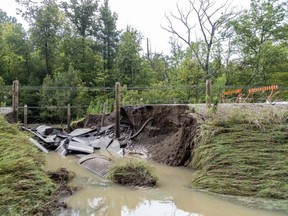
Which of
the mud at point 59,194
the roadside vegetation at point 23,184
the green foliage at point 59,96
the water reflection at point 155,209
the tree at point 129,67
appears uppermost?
the tree at point 129,67

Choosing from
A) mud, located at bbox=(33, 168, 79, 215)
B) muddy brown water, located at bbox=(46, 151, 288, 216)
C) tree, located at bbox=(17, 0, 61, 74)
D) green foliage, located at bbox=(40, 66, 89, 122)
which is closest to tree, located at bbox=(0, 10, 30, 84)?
tree, located at bbox=(17, 0, 61, 74)

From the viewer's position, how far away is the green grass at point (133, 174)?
202 inches

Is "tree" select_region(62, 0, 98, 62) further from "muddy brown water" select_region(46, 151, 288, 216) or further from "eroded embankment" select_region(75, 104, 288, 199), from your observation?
"muddy brown water" select_region(46, 151, 288, 216)

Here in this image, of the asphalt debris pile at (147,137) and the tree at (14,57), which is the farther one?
the tree at (14,57)

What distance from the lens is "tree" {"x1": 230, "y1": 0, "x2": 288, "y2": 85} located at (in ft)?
52.0

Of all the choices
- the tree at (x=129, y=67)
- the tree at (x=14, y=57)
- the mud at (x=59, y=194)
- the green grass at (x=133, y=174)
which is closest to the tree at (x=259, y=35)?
the tree at (x=129, y=67)

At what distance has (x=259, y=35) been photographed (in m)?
16.7

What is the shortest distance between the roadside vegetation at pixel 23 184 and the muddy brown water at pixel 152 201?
27 centimetres

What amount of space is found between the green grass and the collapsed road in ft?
1.77

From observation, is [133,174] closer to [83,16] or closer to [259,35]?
[259,35]

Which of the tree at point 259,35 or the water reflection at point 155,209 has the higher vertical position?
the tree at point 259,35

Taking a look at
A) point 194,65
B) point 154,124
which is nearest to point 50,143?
point 154,124

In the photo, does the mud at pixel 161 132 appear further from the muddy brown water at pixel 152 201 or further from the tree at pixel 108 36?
the tree at pixel 108 36

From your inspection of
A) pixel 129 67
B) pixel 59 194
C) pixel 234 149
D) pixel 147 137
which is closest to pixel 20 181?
pixel 59 194
